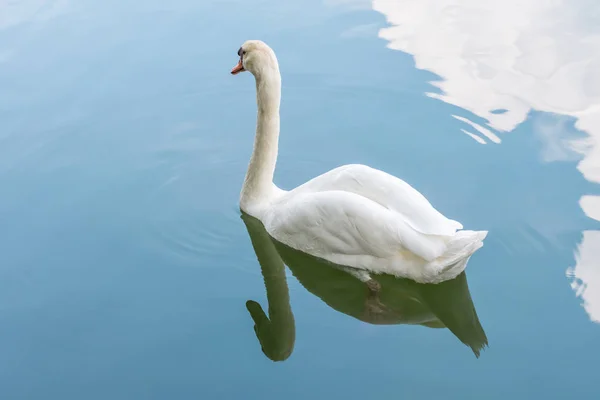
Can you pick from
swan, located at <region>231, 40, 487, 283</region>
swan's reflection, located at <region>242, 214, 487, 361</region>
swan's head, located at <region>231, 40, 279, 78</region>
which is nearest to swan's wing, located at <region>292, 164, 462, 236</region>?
swan, located at <region>231, 40, 487, 283</region>

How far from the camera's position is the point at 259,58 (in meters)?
5.10

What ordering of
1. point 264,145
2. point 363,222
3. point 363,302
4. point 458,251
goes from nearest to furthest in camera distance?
point 458,251, point 363,222, point 363,302, point 264,145

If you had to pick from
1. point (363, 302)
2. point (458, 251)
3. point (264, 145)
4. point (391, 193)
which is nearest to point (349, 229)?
point (391, 193)

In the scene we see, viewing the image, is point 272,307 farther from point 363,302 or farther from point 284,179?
point 284,179

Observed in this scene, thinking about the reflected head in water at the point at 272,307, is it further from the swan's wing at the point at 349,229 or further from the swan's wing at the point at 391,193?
the swan's wing at the point at 391,193

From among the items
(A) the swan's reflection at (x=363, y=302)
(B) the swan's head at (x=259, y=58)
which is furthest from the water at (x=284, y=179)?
(B) the swan's head at (x=259, y=58)

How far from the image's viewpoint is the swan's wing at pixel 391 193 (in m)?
4.41

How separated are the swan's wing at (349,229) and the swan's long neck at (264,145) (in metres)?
0.42

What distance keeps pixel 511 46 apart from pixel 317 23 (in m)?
Result: 2.00

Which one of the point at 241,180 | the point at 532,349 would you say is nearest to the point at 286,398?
the point at 532,349

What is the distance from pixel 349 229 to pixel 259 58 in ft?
4.33

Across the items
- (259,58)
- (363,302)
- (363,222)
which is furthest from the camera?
(259,58)

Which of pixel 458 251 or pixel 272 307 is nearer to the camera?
pixel 458 251

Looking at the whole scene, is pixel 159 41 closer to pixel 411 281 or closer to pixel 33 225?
pixel 33 225
